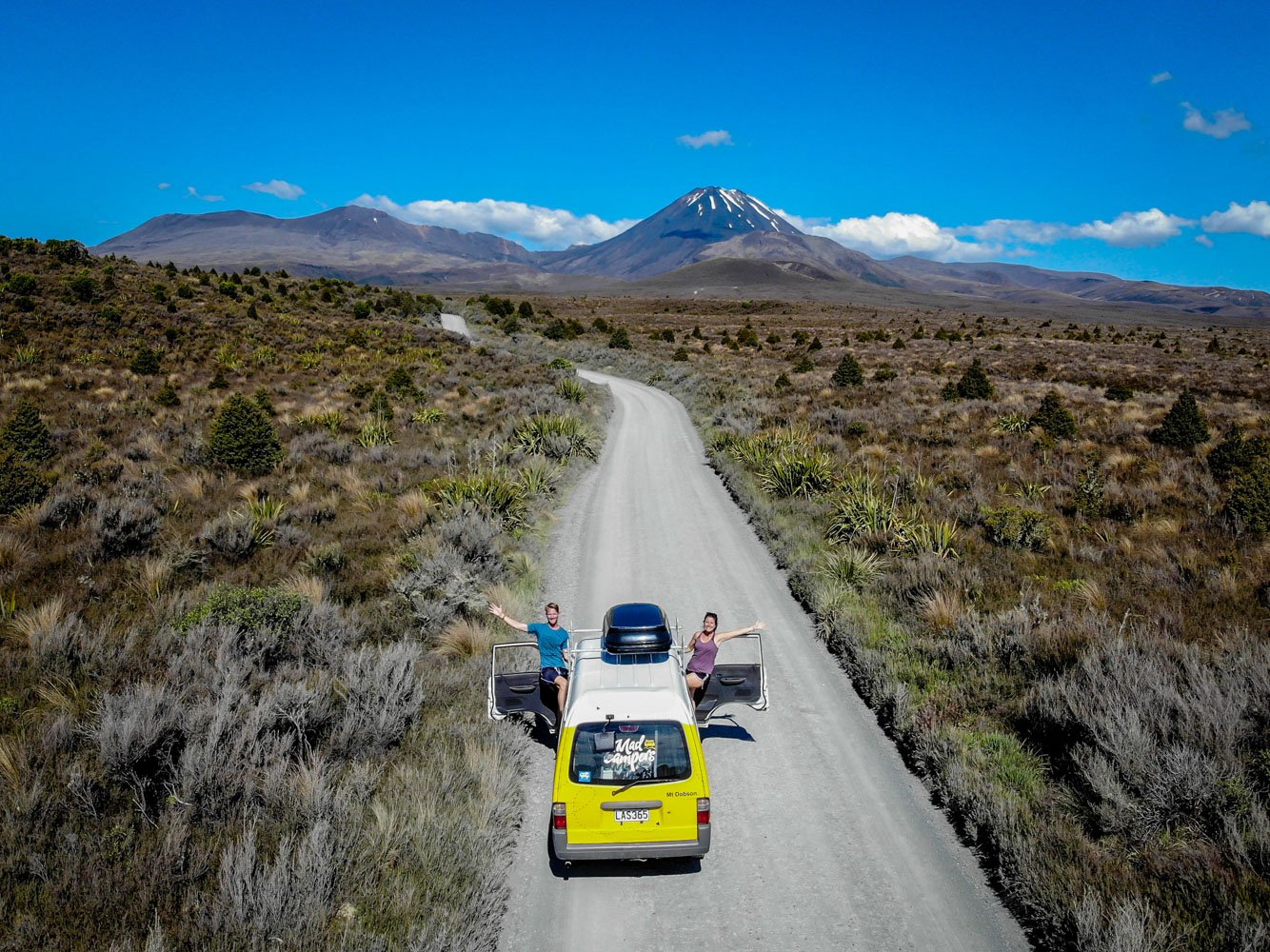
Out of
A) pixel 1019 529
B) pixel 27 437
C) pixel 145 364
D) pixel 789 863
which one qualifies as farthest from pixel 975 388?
pixel 145 364

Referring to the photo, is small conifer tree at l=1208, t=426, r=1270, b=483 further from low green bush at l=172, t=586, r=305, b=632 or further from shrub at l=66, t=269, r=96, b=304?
shrub at l=66, t=269, r=96, b=304

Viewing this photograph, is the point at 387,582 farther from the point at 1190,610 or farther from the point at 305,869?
the point at 1190,610

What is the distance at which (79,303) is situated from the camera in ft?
123

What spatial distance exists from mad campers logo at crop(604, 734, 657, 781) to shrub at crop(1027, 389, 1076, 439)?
857 inches

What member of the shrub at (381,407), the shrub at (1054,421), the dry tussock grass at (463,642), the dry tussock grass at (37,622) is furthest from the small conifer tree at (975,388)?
the dry tussock grass at (37,622)

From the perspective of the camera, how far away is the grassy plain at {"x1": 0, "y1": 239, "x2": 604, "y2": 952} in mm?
4863

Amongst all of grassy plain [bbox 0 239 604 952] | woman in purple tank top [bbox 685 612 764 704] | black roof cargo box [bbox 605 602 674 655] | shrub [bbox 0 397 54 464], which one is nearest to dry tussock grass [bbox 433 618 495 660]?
grassy plain [bbox 0 239 604 952]

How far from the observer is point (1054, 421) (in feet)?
73.6

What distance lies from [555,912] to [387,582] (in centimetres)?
690

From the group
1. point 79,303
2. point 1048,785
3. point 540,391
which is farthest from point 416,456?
point 79,303

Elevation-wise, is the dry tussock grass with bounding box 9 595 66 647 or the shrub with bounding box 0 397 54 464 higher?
the shrub with bounding box 0 397 54 464

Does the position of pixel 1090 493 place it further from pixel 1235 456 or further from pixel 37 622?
pixel 37 622

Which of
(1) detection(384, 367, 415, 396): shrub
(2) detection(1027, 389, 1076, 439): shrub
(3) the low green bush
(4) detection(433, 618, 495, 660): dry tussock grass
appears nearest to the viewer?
(3) the low green bush

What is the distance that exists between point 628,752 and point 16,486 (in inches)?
572
